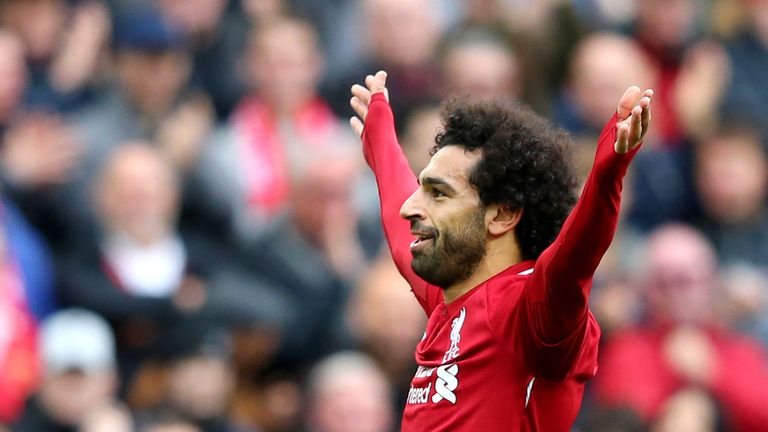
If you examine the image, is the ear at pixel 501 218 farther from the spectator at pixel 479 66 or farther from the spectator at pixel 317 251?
the spectator at pixel 479 66

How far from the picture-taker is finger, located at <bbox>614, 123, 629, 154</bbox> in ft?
11.4

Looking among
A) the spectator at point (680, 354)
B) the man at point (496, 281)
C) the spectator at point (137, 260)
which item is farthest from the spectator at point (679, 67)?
the man at point (496, 281)

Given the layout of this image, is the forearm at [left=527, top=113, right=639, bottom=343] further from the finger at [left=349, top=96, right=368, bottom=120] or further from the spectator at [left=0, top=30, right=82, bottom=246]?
the spectator at [left=0, top=30, right=82, bottom=246]

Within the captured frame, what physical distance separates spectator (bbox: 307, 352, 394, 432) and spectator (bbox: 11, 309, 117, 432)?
3.14 ft

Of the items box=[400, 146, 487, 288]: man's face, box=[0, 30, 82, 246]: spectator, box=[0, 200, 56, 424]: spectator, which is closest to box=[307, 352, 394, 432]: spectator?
box=[0, 200, 56, 424]: spectator

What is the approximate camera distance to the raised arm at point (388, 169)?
4.64 meters

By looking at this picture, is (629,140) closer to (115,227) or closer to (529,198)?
(529,198)

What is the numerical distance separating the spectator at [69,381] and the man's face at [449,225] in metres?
2.61

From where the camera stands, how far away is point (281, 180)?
7770 mm

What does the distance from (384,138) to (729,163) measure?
4.26 meters

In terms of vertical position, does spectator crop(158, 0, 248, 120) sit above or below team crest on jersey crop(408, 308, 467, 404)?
above

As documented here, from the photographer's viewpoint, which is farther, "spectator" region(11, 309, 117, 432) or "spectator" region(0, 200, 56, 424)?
"spectator" region(0, 200, 56, 424)

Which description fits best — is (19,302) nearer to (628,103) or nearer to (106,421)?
(106,421)

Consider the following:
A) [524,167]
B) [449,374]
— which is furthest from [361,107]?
[449,374]
